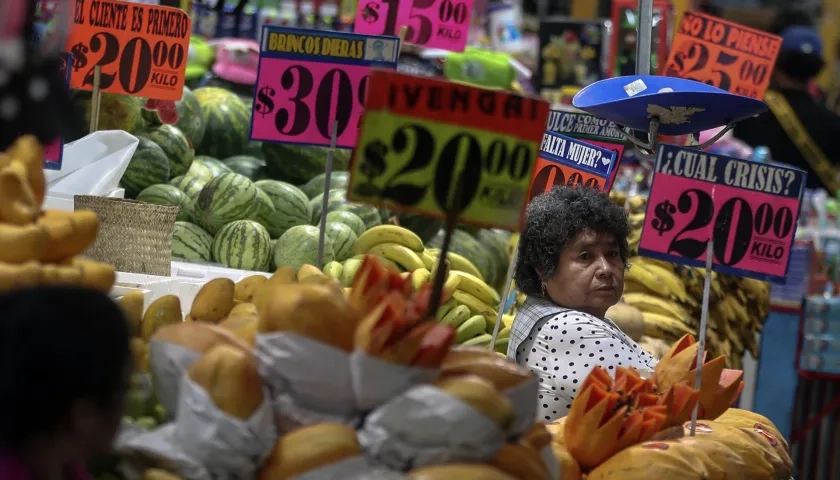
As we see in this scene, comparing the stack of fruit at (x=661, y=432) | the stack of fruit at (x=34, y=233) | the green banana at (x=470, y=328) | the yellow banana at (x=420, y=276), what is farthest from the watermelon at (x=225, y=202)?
the stack of fruit at (x=34, y=233)

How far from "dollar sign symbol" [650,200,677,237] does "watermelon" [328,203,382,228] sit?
1607 millimetres

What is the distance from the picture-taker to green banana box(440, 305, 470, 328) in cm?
383

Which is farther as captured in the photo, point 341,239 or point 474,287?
point 341,239

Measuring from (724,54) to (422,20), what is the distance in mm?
1383

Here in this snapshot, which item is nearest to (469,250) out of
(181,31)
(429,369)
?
(181,31)

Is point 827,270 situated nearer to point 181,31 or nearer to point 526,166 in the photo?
point 181,31

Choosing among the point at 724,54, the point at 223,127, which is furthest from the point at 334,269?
the point at 724,54

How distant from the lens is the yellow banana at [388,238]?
411 cm

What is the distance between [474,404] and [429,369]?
0.34 ft

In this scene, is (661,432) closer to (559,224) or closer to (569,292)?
(569,292)

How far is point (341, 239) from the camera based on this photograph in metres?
4.20

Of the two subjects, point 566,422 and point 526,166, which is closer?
point 526,166

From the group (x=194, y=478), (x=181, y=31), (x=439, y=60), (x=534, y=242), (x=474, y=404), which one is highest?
(x=439, y=60)

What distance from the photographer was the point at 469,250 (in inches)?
197
